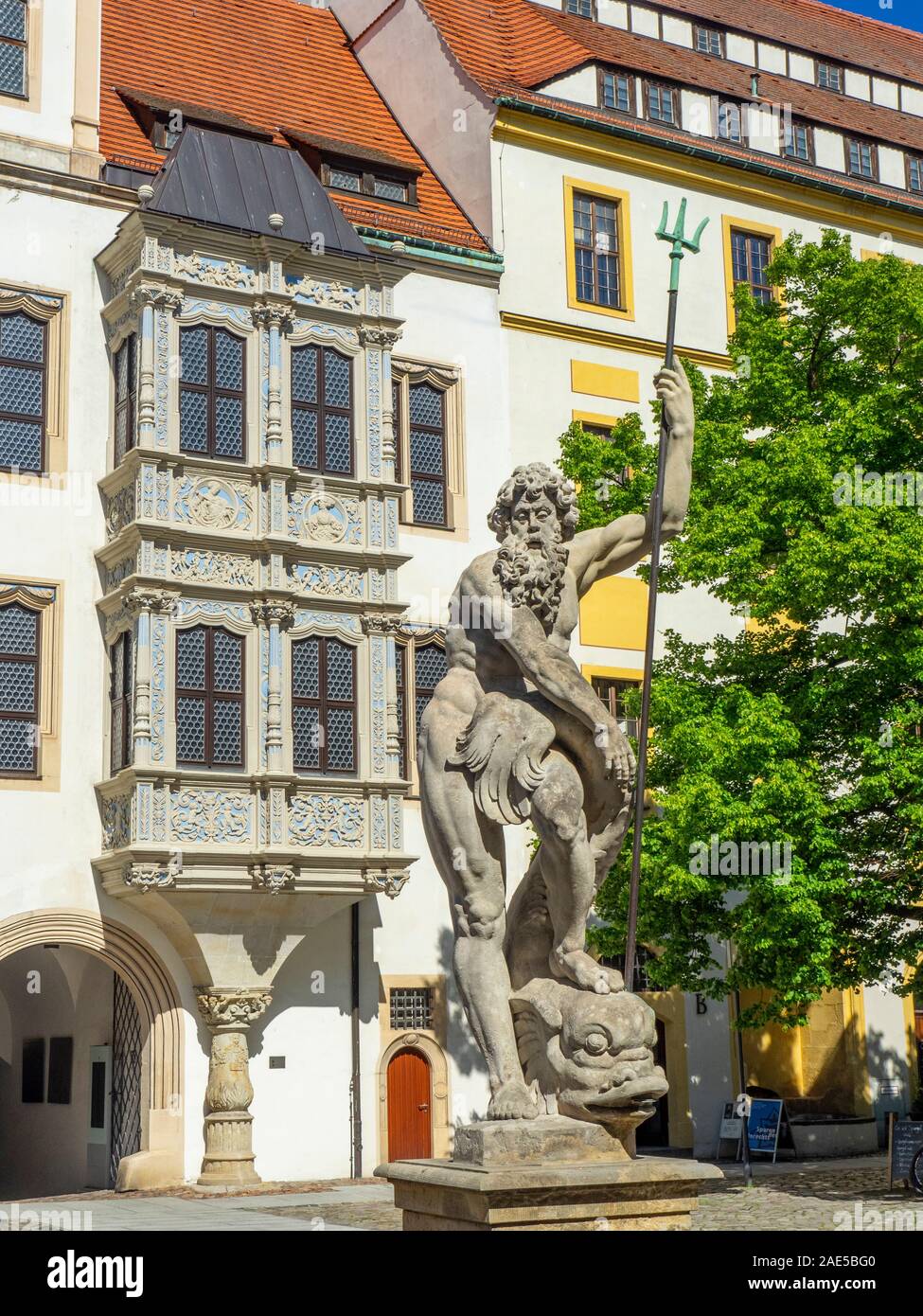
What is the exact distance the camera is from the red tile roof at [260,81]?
2581 cm

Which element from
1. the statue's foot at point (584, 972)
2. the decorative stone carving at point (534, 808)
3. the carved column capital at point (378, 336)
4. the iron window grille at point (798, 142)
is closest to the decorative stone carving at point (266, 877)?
the carved column capital at point (378, 336)

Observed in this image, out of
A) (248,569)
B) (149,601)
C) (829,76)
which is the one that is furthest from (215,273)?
(829,76)

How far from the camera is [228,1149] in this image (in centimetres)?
2073

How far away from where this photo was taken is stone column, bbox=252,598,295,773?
70.2 ft

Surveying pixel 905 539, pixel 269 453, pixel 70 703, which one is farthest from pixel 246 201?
pixel 905 539

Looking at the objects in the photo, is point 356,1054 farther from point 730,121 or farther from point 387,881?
point 730,121

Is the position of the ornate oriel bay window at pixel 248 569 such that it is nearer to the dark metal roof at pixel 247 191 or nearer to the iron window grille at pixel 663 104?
the dark metal roof at pixel 247 191

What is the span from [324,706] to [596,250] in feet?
31.2

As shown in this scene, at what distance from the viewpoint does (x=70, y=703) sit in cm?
2139

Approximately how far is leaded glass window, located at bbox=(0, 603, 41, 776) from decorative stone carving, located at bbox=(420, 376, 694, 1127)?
13574 millimetres

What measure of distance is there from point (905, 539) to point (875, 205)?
14.3 meters

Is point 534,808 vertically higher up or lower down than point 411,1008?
higher up

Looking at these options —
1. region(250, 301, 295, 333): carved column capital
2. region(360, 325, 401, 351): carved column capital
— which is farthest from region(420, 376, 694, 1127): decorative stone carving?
region(360, 325, 401, 351): carved column capital
